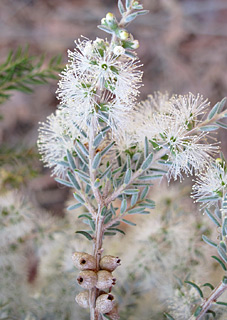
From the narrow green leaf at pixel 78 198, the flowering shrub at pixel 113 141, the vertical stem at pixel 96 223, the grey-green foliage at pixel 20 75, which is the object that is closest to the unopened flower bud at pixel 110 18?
the flowering shrub at pixel 113 141

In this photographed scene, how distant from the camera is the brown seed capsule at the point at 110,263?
0.42m

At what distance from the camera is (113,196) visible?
464 millimetres

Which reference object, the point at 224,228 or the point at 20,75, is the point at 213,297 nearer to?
the point at 224,228

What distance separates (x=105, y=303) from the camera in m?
0.40

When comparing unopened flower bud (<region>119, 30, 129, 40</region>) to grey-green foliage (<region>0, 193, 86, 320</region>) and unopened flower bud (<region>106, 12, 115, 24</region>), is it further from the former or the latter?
grey-green foliage (<region>0, 193, 86, 320</region>)

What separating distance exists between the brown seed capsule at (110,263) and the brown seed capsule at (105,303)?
0.03 meters

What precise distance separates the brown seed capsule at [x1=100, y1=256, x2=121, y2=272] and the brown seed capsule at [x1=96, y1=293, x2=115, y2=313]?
0.03 meters

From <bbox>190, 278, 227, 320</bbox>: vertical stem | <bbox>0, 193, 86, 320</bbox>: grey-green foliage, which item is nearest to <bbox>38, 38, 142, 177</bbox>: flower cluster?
<bbox>190, 278, 227, 320</bbox>: vertical stem

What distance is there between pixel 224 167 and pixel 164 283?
303 millimetres

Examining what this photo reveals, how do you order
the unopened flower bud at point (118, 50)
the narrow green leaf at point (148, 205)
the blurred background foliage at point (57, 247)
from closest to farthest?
the unopened flower bud at point (118, 50)
the narrow green leaf at point (148, 205)
the blurred background foliage at point (57, 247)

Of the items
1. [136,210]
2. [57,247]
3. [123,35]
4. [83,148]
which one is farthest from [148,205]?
[57,247]

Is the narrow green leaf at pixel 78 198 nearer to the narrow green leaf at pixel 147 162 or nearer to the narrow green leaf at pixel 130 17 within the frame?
the narrow green leaf at pixel 147 162

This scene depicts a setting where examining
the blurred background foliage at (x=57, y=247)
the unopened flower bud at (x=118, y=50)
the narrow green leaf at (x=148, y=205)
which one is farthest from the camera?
the blurred background foliage at (x=57, y=247)

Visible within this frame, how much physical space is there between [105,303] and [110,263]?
45 mm
